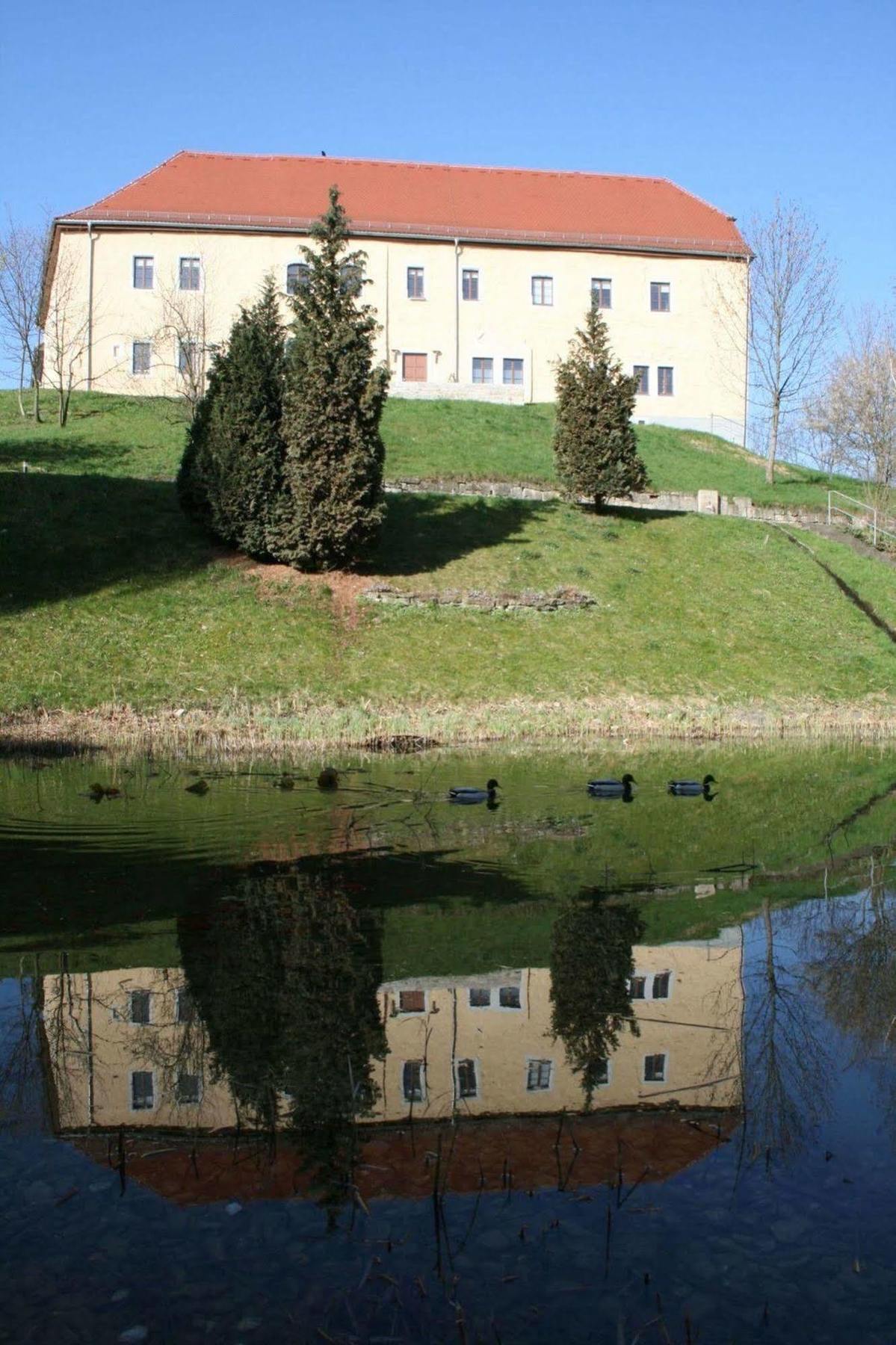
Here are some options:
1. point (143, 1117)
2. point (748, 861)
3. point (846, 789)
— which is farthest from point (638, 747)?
point (143, 1117)

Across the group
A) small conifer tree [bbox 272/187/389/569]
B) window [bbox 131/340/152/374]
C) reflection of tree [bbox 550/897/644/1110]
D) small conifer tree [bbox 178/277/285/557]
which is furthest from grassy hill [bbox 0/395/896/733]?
window [bbox 131/340/152/374]

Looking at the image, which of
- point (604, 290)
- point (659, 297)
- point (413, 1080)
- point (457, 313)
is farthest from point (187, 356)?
point (413, 1080)

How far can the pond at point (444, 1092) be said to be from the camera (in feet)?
11.8

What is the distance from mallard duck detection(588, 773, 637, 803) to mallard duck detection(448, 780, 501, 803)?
1082 mm

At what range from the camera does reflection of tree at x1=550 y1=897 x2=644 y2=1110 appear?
5484 mm

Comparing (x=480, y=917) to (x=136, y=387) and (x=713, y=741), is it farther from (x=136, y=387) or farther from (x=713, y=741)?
(x=136, y=387)

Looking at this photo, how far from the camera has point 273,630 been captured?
22688 millimetres

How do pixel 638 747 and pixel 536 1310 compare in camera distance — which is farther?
pixel 638 747

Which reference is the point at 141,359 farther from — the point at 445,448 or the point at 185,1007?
the point at 185,1007

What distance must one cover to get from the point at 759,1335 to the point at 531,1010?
8.61ft

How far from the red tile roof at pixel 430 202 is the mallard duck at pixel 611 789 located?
38.7 meters

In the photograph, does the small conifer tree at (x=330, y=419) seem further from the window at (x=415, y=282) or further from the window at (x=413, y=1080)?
the window at (x=415, y=282)

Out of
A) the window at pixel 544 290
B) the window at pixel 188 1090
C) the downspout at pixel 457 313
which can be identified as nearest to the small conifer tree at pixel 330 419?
the window at pixel 188 1090

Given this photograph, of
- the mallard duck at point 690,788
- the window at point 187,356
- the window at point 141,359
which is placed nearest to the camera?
the mallard duck at point 690,788
